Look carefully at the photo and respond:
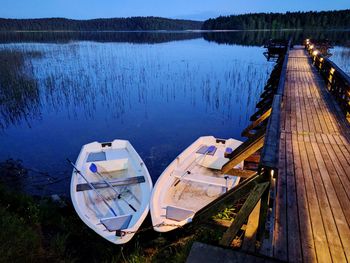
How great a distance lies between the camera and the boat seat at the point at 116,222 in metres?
5.63

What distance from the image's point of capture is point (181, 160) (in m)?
8.20

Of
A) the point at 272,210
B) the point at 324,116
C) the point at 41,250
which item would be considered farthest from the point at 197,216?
the point at 324,116

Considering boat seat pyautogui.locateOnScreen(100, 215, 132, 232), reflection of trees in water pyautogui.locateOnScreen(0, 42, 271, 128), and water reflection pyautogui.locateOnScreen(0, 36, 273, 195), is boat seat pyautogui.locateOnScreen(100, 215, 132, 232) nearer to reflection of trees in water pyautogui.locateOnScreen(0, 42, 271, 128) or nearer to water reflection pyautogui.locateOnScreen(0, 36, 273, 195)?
water reflection pyautogui.locateOnScreen(0, 36, 273, 195)

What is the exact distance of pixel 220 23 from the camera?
493 feet

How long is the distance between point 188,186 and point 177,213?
156 centimetres

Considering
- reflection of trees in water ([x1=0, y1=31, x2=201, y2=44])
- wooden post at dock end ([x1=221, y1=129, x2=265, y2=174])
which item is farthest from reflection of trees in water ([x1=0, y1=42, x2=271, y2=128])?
reflection of trees in water ([x1=0, y1=31, x2=201, y2=44])

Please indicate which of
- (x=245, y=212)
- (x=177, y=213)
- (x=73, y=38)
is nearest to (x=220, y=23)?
(x=73, y=38)

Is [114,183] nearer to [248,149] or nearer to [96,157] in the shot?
[96,157]

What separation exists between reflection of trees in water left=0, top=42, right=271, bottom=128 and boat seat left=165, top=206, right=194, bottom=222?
31.5 feet

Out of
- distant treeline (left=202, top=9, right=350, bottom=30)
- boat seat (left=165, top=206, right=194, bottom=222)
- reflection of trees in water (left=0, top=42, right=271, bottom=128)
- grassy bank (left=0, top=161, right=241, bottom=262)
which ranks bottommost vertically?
grassy bank (left=0, top=161, right=241, bottom=262)

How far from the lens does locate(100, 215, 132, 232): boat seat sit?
5.63 meters

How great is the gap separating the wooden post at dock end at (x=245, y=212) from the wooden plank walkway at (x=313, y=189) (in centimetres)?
47

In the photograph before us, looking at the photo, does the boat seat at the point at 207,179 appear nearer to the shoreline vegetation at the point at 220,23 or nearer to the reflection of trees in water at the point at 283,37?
the reflection of trees in water at the point at 283,37

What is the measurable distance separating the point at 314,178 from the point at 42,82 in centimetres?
2003
